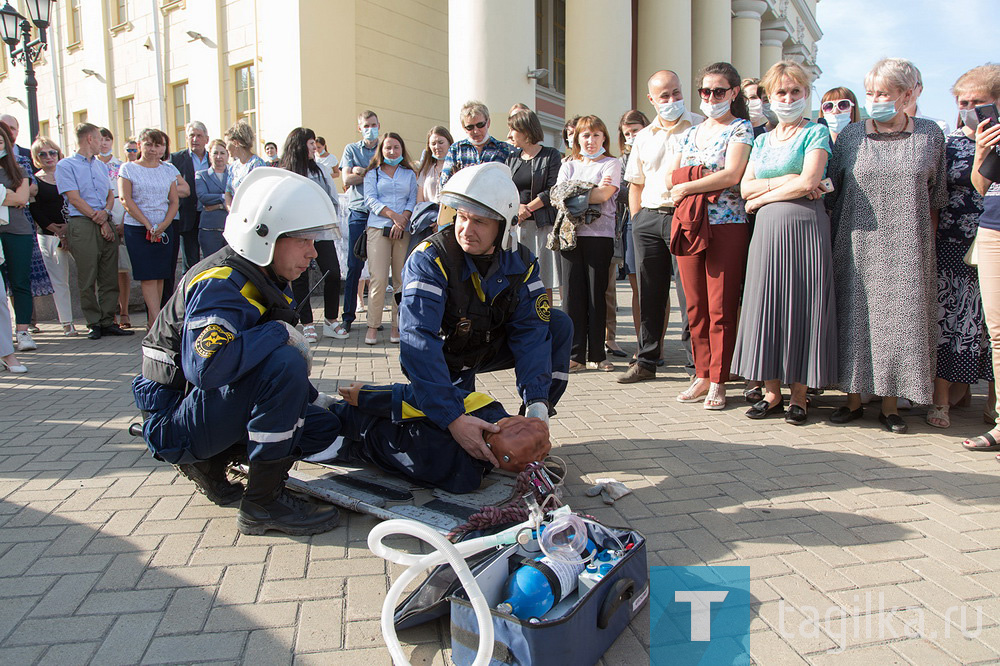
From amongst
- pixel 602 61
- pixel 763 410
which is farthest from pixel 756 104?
pixel 602 61

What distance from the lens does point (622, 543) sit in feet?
8.00

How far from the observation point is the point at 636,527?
3.01 m

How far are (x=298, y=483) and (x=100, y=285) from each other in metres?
5.99

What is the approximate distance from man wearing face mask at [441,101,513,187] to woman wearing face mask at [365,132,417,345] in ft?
3.51

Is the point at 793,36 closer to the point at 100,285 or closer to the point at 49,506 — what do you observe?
the point at 100,285

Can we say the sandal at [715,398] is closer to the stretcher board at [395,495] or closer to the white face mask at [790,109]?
the white face mask at [790,109]

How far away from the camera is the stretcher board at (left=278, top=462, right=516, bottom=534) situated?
3.01 m

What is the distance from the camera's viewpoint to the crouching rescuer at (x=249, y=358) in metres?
2.74

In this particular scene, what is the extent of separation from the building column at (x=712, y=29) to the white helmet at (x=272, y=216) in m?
20.6

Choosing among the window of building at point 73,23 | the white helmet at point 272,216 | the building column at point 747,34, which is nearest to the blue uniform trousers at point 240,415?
the white helmet at point 272,216

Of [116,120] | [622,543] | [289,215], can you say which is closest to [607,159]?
[289,215]

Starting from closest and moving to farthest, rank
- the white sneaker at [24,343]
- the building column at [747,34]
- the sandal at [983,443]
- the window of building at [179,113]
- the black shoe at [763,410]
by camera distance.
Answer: the sandal at [983,443] < the black shoe at [763,410] < the white sneaker at [24,343] < the window of building at [179,113] < the building column at [747,34]

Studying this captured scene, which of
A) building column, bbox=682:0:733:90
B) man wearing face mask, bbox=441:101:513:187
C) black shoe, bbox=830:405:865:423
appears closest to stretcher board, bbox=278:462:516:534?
black shoe, bbox=830:405:865:423

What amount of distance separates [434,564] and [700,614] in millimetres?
996
